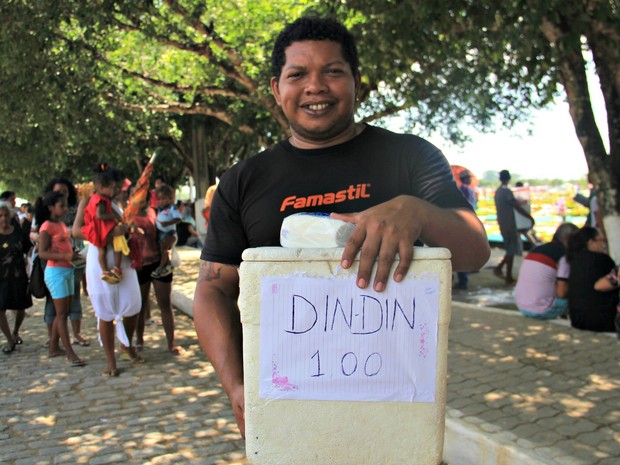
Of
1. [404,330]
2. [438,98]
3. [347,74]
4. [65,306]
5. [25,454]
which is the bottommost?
[25,454]

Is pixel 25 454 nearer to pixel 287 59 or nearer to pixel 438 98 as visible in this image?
pixel 287 59

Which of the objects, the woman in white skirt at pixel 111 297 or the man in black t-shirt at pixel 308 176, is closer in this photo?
the man in black t-shirt at pixel 308 176

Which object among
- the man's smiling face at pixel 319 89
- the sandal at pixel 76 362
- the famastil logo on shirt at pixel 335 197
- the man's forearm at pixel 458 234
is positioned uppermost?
the man's smiling face at pixel 319 89

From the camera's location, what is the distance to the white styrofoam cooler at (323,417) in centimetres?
153

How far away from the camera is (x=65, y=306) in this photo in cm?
728

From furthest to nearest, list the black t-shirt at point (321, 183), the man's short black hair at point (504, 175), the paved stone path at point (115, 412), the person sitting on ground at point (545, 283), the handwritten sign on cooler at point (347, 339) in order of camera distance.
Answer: the man's short black hair at point (504, 175)
the person sitting on ground at point (545, 283)
the paved stone path at point (115, 412)
the black t-shirt at point (321, 183)
the handwritten sign on cooler at point (347, 339)

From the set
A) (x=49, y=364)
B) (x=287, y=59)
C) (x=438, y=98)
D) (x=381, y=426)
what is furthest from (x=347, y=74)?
(x=438, y=98)

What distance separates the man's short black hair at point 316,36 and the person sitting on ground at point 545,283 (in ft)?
21.7

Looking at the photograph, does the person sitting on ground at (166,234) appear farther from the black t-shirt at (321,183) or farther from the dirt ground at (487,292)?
the black t-shirt at (321,183)

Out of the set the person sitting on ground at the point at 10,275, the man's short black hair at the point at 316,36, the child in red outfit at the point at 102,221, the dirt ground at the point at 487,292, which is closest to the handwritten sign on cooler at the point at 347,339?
the man's short black hair at the point at 316,36

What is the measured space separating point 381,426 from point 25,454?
13.1 feet

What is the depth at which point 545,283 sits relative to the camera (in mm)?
8062

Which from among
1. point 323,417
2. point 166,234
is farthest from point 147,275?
point 323,417

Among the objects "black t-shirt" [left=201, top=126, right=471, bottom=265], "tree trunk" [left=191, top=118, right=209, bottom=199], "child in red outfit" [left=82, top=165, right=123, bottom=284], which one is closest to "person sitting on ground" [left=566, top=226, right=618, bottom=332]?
"child in red outfit" [left=82, top=165, right=123, bottom=284]
